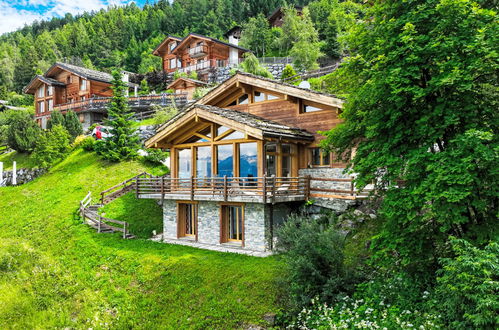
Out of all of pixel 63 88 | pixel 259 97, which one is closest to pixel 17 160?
pixel 63 88

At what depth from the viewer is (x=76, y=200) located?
75.2 feet

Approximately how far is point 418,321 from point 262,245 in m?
7.82

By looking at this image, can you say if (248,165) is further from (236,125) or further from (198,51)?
(198,51)

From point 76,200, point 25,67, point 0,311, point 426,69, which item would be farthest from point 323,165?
point 25,67

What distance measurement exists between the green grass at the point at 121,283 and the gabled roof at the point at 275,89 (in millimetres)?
7424

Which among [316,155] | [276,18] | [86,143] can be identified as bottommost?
[316,155]

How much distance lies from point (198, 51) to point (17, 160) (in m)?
29.9

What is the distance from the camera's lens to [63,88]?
149ft

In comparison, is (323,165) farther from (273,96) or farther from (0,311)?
(0,311)

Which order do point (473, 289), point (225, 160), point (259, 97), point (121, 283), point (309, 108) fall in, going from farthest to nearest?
point (259, 97) → point (309, 108) → point (225, 160) → point (121, 283) → point (473, 289)

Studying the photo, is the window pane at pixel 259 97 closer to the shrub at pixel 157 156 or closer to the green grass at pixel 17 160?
the shrub at pixel 157 156

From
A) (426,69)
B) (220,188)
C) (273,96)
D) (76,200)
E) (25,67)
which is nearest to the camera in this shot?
(426,69)

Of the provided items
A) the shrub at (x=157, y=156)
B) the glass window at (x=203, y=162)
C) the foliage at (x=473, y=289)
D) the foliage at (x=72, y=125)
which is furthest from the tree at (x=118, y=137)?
the foliage at (x=473, y=289)

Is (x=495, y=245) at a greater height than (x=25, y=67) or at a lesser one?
lesser
